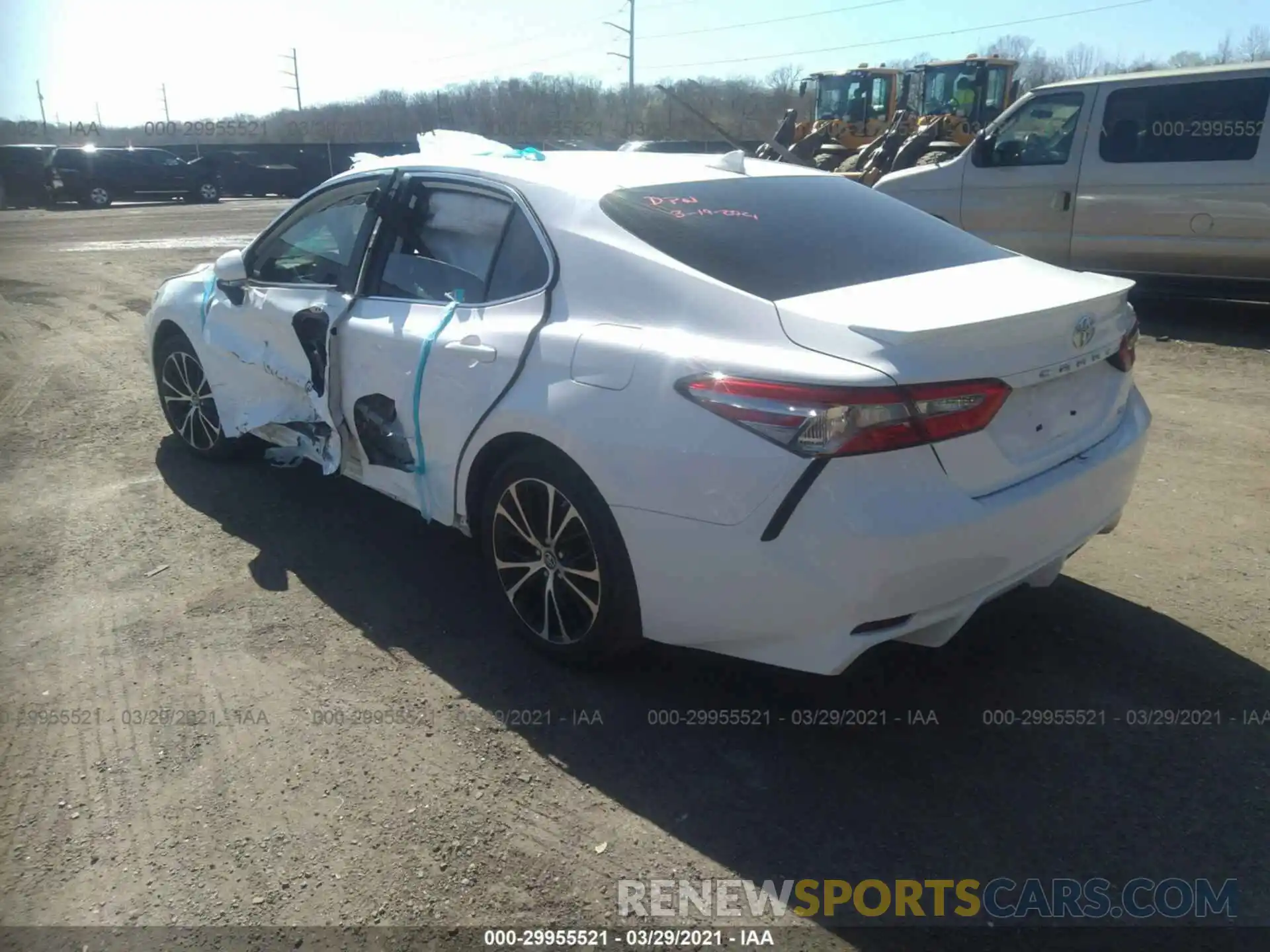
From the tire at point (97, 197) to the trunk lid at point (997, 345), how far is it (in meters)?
30.7

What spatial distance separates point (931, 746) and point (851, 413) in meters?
1.12

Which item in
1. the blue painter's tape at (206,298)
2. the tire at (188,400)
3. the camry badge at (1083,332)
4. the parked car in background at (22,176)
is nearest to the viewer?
the camry badge at (1083,332)

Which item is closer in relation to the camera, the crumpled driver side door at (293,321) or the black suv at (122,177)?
the crumpled driver side door at (293,321)

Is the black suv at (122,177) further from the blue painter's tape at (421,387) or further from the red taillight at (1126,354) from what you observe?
the red taillight at (1126,354)

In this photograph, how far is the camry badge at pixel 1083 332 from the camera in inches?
117

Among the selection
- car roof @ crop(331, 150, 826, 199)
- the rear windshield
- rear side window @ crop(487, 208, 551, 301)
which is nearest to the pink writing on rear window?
the rear windshield

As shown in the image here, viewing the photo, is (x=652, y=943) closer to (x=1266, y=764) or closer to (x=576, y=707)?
(x=576, y=707)

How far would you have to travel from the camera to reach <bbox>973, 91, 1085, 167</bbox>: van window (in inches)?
354

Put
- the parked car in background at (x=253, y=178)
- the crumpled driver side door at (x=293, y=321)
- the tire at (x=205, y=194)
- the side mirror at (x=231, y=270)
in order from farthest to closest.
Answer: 1. the parked car in background at (x=253, y=178)
2. the tire at (x=205, y=194)
3. the side mirror at (x=231, y=270)
4. the crumpled driver side door at (x=293, y=321)

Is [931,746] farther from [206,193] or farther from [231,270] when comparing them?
[206,193]

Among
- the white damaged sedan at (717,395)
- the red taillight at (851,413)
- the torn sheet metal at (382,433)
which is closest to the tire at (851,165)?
the white damaged sedan at (717,395)

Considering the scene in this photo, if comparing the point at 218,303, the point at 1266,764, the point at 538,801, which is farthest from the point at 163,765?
the point at 1266,764

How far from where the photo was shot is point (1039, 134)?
30.3 ft

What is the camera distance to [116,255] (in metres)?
15.5
